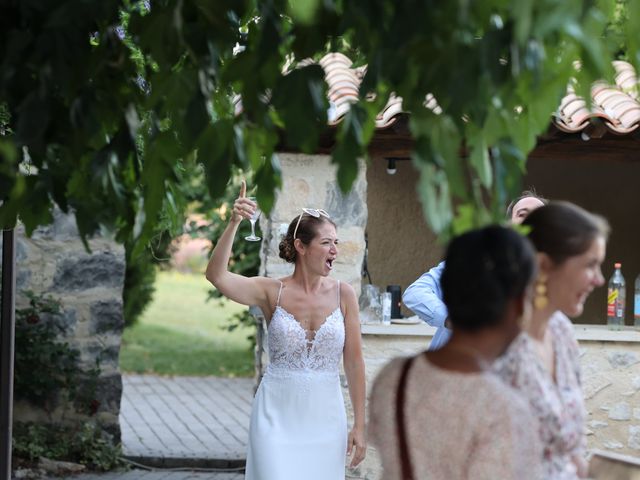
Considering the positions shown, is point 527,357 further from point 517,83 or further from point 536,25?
point 536,25

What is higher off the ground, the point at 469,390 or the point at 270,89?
the point at 270,89

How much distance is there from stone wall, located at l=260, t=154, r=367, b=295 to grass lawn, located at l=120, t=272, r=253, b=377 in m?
6.02

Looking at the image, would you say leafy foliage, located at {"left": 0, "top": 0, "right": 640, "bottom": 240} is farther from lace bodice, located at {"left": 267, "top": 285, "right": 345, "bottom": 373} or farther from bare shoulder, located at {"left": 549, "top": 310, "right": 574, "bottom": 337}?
Result: lace bodice, located at {"left": 267, "top": 285, "right": 345, "bottom": 373}

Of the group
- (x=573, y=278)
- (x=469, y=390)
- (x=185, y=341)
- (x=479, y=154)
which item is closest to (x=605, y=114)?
(x=573, y=278)

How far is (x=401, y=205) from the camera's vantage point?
10.9m

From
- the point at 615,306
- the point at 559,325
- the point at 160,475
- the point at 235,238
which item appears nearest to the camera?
the point at 559,325

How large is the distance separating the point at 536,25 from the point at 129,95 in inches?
56.5

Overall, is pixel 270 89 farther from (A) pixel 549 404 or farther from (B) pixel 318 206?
(B) pixel 318 206

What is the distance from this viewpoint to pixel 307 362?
5891 millimetres

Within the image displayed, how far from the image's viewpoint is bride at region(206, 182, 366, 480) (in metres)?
5.72

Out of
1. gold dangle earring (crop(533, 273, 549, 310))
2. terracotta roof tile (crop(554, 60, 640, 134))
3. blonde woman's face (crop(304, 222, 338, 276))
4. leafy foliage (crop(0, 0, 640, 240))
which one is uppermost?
terracotta roof tile (crop(554, 60, 640, 134))

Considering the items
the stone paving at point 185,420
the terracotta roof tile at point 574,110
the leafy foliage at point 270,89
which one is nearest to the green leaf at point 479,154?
the leafy foliage at point 270,89

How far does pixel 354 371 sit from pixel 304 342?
0.91 feet

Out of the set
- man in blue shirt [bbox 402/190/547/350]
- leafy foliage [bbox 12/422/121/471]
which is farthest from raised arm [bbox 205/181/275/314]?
leafy foliage [bbox 12/422/121/471]
